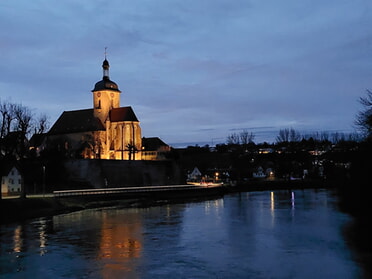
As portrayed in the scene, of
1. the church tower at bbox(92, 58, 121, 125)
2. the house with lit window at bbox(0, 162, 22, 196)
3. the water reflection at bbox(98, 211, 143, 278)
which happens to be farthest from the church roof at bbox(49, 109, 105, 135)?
the water reflection at bbox(98, 211, 143, 278)

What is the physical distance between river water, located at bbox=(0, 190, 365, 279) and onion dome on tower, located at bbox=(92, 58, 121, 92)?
50.1 m

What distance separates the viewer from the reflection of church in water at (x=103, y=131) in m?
77.6

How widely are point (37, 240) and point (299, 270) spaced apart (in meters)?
14.1

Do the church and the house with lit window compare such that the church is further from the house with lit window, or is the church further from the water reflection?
the water reflection

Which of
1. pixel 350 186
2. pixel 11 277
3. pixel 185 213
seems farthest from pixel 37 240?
pixel 350 186

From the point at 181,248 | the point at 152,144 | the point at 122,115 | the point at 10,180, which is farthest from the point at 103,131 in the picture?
the point at 181,248

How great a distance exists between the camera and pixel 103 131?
260 feet

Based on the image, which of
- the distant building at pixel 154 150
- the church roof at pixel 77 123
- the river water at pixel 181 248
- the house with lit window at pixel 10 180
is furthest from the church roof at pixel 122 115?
the river water at pixel 181 248

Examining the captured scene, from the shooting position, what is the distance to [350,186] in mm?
42656

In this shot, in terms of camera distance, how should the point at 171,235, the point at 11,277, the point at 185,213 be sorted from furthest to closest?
the point at 185,213 → the point at 171,235 → the point at 11,277

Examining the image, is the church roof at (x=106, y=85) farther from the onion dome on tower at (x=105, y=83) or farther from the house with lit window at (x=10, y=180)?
the house with lit window at (x=10, y=180)

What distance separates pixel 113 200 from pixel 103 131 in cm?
2884

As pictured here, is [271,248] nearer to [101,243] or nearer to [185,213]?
[101,243]

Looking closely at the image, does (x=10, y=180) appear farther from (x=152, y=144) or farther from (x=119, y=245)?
(x=152, y=144)
